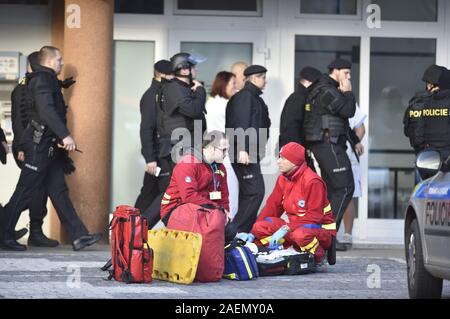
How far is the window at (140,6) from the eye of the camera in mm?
16547

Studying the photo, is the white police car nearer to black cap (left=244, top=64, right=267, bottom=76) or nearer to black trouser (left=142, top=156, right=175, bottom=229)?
black trouser (left=142, top=156, right=175, bottom=229)

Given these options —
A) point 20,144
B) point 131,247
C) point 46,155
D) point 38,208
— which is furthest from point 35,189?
point 131,247

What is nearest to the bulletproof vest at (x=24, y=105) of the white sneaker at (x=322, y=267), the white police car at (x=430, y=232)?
the white sneaker at (x=322, y=267)

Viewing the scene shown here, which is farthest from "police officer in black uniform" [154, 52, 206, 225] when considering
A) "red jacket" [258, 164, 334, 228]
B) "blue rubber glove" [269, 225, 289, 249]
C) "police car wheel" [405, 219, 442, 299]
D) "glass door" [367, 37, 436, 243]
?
"glass door" [367, 37, 436, 243]

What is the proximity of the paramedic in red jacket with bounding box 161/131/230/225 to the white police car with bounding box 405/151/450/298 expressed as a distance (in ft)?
7.16

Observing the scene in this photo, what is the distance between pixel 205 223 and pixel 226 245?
0.54 metres

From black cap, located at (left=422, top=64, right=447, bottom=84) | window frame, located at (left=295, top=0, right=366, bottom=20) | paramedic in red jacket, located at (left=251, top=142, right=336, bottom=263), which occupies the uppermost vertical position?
window frame, located at (left=295, top=0, right=366, bottom=20)

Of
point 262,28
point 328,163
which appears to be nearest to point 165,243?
point 328,163

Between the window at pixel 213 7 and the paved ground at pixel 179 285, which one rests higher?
the window at pixel 213 7

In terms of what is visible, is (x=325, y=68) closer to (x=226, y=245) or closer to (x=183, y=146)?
(x=183, y=146)

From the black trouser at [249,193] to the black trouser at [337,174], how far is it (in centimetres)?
69

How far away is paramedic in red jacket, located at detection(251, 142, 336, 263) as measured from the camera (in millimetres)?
11719

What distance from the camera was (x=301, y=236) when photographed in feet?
38.2

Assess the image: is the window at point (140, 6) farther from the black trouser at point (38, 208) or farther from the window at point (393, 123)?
the black trouser at point (38, 208)
